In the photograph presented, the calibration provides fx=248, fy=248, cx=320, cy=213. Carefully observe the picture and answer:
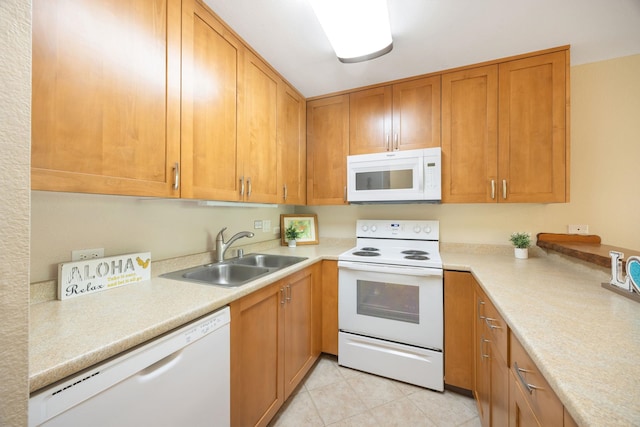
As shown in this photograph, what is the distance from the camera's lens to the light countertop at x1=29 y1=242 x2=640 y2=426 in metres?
0.52

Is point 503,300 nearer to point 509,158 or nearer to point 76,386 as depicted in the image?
point 509,158

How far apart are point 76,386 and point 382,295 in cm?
165

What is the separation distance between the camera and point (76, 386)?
0.61 meters

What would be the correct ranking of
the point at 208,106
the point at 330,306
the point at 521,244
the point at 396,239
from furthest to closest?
the point at 396,239
the point at 330,306
the point at 521,244
the point at 208,106

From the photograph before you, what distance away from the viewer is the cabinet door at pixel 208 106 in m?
1.20

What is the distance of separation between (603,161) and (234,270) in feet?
9.15

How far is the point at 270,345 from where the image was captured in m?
1.38

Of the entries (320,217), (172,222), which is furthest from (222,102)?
(320,217)

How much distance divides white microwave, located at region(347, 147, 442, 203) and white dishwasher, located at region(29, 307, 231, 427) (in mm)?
1475

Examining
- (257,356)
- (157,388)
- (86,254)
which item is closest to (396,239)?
(257,356)

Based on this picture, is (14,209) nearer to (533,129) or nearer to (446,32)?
(446,32)

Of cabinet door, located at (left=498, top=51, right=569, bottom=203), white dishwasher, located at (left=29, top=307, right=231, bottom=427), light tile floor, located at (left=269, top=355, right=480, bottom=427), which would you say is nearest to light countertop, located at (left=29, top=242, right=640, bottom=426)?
white dishwasher, located at (left=29, top=307, right=231, bottom=427)

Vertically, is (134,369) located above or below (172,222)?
below

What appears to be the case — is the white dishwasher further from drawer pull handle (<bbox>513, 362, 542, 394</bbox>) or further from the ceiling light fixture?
the ceiling light fixture
